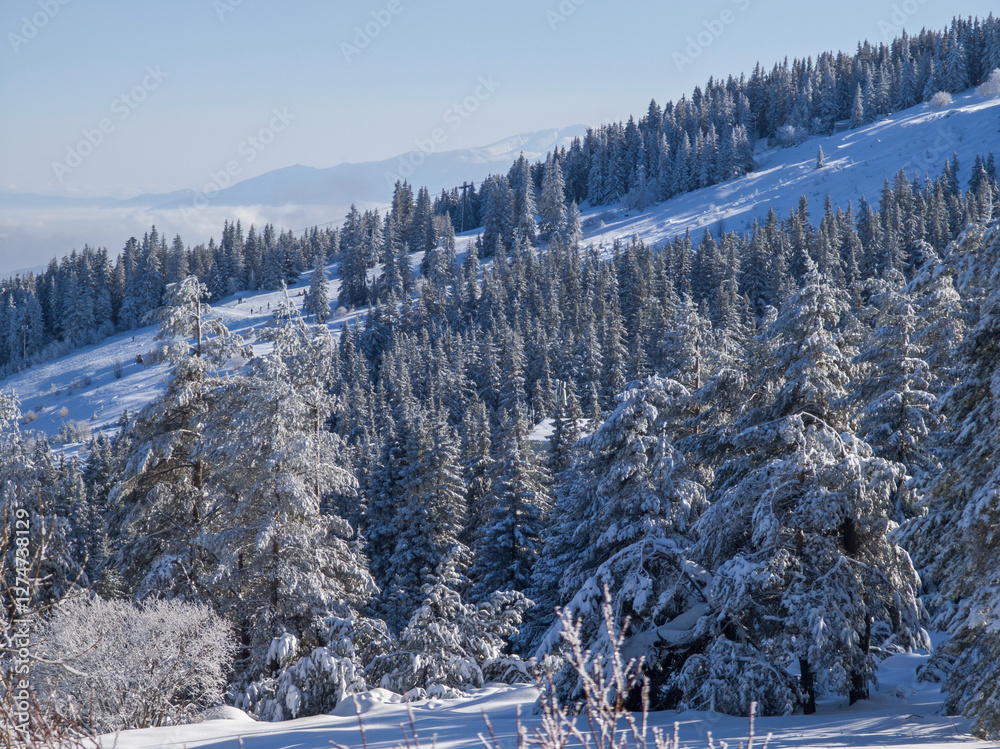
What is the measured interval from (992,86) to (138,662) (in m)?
183

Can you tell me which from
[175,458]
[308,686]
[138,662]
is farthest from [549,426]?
[138,662]

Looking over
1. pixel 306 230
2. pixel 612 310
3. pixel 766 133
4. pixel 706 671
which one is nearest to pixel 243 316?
pixel 306 230

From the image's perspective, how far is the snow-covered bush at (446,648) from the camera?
49.9 ft

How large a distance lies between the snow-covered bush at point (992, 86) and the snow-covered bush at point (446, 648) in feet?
574

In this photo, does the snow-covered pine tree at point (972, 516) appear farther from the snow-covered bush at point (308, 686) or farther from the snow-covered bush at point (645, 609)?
the snow-covered bush at point (308, 686)

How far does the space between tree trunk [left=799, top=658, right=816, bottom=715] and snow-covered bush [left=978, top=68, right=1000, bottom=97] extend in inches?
6952

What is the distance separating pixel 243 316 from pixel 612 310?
65.4 meters

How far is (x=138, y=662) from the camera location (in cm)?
1235

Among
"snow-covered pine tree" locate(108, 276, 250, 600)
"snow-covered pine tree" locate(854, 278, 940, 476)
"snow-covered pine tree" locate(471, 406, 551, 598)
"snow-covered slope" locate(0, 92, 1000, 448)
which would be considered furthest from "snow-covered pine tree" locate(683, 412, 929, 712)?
"snow-covered slope" locate(0, 92, 1000, 448)

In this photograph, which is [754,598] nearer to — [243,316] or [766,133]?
[243,316]

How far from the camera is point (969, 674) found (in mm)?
8719

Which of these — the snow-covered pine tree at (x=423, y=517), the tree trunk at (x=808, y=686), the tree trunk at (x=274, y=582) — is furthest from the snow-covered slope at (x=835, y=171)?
the tree trunk at (x=808, y=686)

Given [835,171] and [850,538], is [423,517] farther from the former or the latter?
[835,171]

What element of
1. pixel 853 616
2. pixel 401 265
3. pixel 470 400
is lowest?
pixel 470 400
